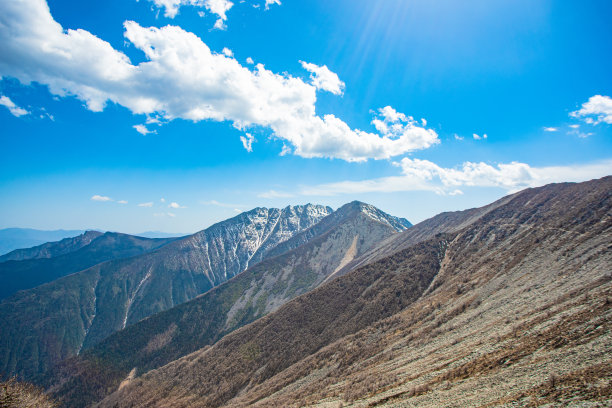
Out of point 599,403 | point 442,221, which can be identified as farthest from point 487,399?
point 442,221

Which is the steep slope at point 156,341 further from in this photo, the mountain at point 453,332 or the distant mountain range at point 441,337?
the mountain at point 453,332

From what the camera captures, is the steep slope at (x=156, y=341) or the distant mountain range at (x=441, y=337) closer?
the distant mountain range at (x=441, y=337)

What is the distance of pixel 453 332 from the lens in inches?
2074

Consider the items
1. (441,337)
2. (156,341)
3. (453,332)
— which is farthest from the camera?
(156,341)

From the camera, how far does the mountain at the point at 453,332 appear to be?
2855 cm

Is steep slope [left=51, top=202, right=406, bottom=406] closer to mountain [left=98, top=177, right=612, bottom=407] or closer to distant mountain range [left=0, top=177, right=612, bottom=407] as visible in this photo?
distant mountain range [left=0, top=177, right=612, bottom=407]

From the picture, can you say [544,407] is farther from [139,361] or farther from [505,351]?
[139,361]

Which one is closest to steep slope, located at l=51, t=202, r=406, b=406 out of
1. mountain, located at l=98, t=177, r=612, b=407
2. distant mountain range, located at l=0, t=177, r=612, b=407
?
distant mountain range, located at l=0, t=177, r=612, b=407

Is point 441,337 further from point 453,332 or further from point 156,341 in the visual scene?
point 156,341

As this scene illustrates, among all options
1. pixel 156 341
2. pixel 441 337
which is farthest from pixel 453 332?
pixel 156 341

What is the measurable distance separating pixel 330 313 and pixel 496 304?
178ft

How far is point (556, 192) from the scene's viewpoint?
4747 inches

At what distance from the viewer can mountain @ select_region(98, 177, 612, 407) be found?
28547 millimetres

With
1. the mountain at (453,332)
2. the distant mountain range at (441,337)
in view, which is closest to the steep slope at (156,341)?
the distant mountain range at (441,337)
